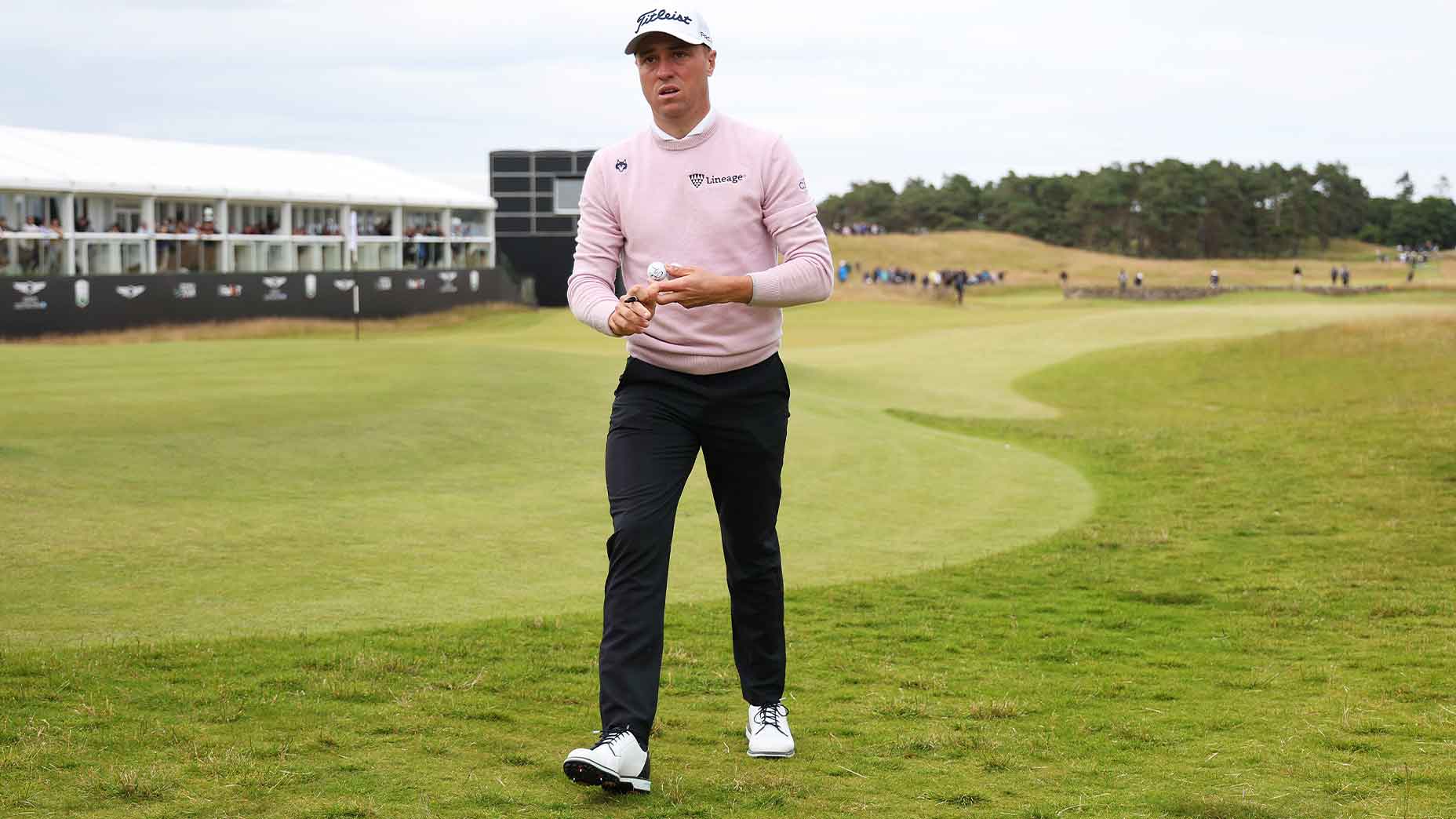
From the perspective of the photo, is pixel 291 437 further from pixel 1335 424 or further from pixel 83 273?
pixel 83 273

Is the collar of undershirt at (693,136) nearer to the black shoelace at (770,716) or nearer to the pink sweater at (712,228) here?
the pink sweater at (712,228)

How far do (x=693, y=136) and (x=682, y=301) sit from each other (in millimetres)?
618

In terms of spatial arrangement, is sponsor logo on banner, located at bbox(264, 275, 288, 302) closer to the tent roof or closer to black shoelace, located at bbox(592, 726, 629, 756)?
the tent roof

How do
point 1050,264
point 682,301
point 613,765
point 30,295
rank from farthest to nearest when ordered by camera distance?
point 1050,264 → point 30,295 → point 682,301 → point 613,765

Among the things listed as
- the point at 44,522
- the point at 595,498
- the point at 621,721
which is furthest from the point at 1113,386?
the point at 621,721

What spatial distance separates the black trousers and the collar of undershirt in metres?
0.71

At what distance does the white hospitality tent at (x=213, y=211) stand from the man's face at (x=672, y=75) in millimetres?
30927

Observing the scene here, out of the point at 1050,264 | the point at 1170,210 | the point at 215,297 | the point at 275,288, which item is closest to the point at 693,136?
the point at 215,297

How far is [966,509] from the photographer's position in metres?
12.6

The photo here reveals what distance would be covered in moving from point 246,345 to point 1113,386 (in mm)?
15966

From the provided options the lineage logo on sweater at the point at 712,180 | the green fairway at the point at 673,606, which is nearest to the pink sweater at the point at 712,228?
the lineage logo on sweater at the point at 712,180

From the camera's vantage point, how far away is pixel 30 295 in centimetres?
3847

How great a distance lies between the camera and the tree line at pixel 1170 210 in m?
142

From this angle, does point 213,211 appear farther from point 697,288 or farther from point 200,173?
point 697,288
